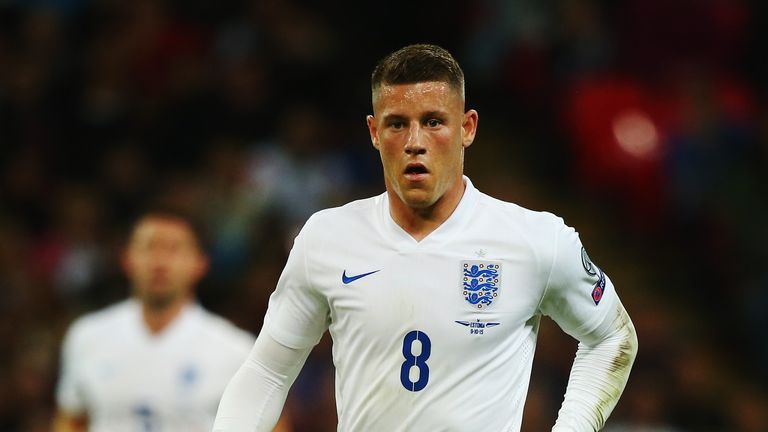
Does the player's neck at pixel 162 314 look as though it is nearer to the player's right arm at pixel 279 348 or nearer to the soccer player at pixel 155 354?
the soccer player at pixel 155 354

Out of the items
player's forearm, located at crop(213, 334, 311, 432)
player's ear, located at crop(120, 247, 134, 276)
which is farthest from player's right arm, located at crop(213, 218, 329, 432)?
player's ear, located at crop(120, 247, 134, 276)

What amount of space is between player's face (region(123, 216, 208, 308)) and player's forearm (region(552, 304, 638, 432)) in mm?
3023

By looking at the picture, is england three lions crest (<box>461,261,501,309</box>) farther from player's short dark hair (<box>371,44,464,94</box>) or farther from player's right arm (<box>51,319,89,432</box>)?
player's right arm (<box>51,319,89,432</box>)

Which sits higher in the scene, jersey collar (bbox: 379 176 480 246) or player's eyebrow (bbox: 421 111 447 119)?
player's eyebrow (bbox: 421 111 447 119)

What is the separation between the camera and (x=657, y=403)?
854 centimetres

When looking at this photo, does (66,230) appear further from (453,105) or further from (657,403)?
(453,105)

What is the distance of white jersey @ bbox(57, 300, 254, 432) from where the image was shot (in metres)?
6.58

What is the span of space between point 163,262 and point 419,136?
3058 mm

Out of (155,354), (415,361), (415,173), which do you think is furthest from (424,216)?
(155,354)

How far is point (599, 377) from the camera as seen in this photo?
4.23m

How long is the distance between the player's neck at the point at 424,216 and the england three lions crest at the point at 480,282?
0.18 meters

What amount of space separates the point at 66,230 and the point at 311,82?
2.35 metres

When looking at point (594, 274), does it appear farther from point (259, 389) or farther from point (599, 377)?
point (259, 389)

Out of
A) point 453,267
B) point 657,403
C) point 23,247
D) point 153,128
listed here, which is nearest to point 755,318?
point 657,403
